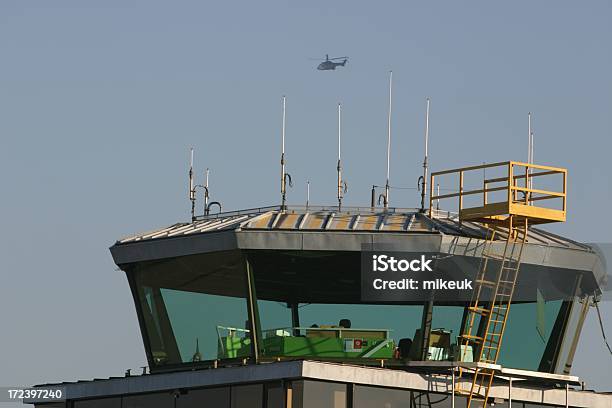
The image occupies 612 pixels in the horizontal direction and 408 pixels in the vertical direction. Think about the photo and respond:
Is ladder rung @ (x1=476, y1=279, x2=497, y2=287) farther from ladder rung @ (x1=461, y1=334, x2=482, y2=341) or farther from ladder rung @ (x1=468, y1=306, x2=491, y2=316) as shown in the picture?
ladder rung @ (x1=461, y1=334, x2=482, y2=341)

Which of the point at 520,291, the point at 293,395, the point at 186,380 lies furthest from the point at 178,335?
the point at 520,291

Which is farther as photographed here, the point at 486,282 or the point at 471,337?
the point at 486,282

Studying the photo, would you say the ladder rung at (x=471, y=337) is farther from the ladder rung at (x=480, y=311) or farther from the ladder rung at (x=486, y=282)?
the ladder rung at (x=486, y=282)

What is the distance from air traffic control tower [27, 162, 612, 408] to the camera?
53594 millimetres

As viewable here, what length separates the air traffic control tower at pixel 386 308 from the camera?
5359 cm

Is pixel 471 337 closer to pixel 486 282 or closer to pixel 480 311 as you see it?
pixel 480 311

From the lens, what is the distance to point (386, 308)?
54375 millimetres

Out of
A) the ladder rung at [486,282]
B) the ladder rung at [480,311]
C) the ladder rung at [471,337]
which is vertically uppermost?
the ladder rung at [486,282]

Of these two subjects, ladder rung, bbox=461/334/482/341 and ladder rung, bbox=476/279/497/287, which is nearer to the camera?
ladder rung, bbox=461/334/482/341

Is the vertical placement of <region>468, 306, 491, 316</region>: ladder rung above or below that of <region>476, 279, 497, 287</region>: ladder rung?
below

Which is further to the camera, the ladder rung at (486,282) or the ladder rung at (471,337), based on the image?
the ladder rung at (486,282)

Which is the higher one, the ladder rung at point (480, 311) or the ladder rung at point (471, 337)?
the ladder rung at point (480, 311)

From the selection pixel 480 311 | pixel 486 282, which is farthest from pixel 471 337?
pixel 486 282

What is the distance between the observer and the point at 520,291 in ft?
179
